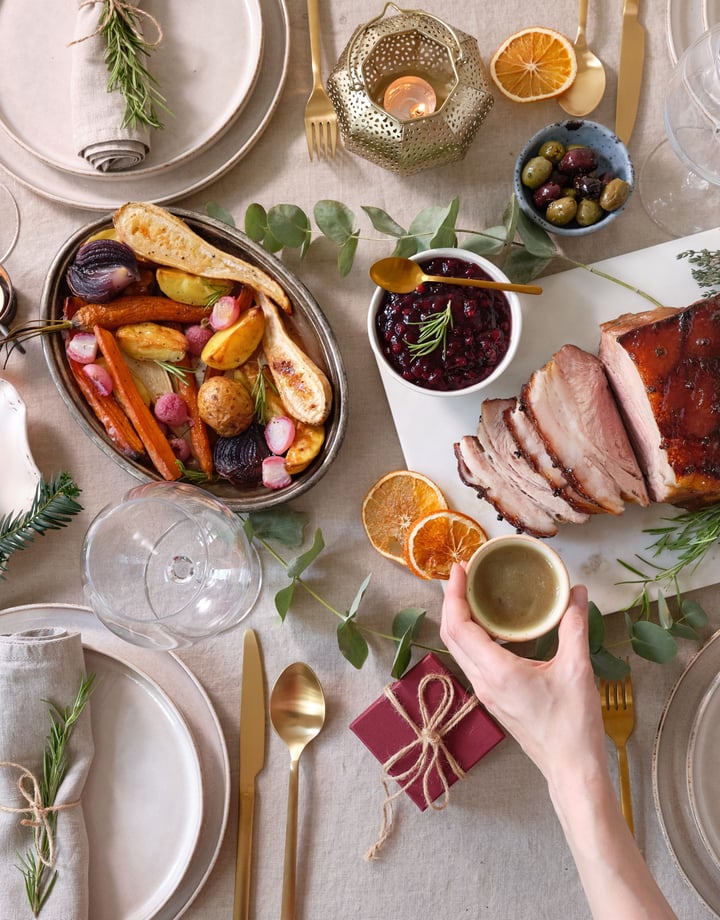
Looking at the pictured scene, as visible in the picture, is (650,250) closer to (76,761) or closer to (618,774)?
(618,774)

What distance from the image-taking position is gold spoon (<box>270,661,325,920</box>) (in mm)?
1885

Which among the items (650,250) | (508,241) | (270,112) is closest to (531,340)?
(508,241)

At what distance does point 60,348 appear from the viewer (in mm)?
1859

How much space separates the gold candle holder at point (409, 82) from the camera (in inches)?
69.3

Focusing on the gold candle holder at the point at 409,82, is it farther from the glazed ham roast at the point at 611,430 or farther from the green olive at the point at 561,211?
the glazed ham roast at the point at 611,430

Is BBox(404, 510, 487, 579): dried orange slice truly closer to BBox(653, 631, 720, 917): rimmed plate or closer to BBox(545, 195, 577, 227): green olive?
BBox(653, 631, 720, 917): rimmed plate

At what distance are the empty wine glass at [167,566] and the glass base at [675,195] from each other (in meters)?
1.32

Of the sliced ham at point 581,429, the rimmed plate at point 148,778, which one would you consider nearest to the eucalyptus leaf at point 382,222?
the sliced ham at point 581,429

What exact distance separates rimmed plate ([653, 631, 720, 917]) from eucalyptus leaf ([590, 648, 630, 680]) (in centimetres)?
14

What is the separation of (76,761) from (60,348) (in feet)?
3.33

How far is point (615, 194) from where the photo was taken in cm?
176

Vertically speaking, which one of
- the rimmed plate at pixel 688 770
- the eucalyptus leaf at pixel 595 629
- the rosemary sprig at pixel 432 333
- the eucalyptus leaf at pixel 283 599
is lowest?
the rimmed plate at pixel 688 770

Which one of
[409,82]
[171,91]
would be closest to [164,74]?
[171,91]

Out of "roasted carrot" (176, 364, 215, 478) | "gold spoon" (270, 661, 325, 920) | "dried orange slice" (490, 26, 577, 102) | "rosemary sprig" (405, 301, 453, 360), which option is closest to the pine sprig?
"roasted carrot" (176, 364, 215, 478)
